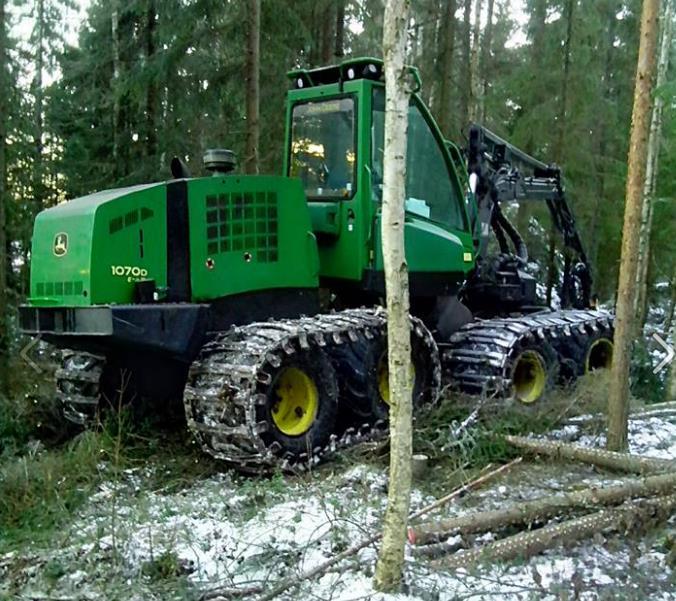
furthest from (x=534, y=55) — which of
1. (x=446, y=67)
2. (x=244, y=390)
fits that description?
(x=244, y=390)

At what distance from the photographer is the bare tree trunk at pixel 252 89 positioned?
10.7m

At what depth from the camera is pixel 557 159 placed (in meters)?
16.6

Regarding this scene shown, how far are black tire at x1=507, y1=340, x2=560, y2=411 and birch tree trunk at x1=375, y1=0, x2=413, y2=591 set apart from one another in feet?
15.9

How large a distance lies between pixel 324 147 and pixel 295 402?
255 centimetres

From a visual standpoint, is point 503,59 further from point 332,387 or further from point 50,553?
point 50,553

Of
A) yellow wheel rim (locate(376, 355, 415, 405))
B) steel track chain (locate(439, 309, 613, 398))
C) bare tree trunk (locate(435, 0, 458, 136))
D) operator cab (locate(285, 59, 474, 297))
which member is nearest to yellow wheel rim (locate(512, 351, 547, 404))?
steel track chain (locate(439, 309, 613, 398))

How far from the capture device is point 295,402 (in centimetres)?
658

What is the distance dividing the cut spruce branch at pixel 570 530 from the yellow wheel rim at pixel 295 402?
Answer: 232 centimetres

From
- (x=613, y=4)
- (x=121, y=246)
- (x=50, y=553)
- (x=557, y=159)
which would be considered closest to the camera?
(x=50, y=553)

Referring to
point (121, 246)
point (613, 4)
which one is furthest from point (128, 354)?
point (613, 4)

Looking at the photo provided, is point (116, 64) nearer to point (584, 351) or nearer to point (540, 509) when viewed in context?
point (584, 351)

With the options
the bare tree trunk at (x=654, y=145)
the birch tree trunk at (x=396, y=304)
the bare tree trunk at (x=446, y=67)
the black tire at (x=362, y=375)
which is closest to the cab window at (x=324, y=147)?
the black tire at (x=362, y=375)

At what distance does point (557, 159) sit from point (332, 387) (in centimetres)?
1161

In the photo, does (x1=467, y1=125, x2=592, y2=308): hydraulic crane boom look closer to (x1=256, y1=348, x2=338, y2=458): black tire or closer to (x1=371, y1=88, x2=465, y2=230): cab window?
(x1=371, y1=88, x2=465, y2=230): cab window
